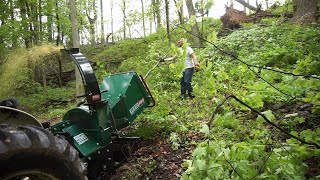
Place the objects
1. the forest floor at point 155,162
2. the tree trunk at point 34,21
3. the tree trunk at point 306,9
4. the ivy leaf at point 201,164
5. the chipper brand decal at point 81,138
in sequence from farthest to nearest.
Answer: the tree trunk at point 34,21 < the tree trunk at point 306,9 < the forest floor at point 155,162 < the chipper brand decal at point 81,138 < the ivy leaf at point 201,164

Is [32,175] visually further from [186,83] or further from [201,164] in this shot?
[186,83]

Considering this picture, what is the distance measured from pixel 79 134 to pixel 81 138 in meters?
0.08

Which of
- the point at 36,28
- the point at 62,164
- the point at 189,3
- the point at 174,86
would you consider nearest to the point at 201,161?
the point at 62,164

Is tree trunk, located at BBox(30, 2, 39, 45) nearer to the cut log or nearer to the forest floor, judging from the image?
the cut log

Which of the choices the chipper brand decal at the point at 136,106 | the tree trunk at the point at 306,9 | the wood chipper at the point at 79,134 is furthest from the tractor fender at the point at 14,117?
the tree trunk at the point at 306,9

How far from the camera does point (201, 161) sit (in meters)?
2.15

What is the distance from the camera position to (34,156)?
257 centimetres

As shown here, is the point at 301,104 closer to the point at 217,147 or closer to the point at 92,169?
the point at 217,147

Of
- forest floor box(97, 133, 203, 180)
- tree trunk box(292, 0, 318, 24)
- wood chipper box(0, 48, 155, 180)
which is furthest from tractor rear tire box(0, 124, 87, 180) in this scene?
tree trunk box(292, 0, 318, 24)

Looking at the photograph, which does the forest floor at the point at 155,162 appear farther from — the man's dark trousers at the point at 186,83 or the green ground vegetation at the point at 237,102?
the man's dark trousers at the point at 186,83

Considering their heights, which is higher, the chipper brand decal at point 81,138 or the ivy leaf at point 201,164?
the ivy leaf at point 201,164

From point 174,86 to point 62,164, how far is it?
297 inches

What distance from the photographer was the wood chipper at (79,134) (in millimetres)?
2502

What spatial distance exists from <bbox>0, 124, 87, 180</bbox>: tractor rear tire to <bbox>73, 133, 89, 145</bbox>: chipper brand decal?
1.23 m
